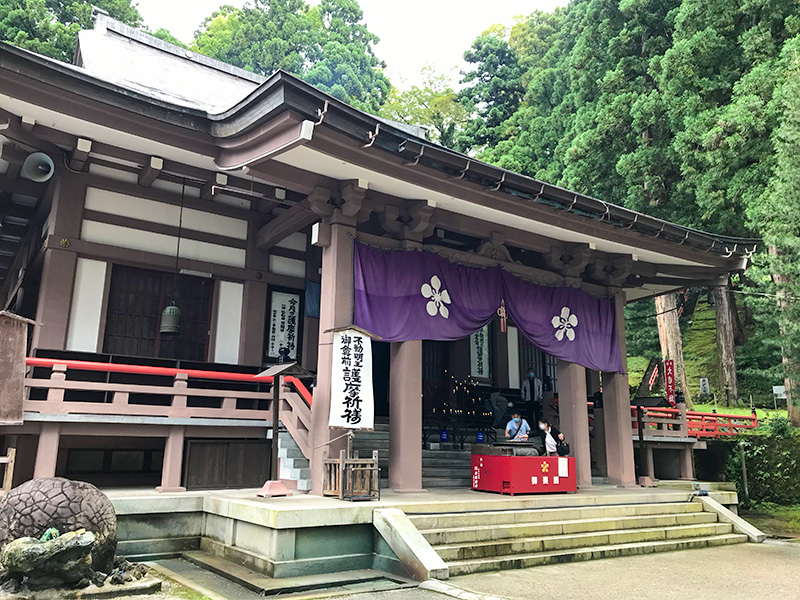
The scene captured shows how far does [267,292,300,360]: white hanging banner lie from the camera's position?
40.4 ft

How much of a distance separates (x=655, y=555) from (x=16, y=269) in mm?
15161

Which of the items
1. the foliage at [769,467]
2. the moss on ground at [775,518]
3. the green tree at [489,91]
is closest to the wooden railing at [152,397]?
the moss on ground at [775,518]

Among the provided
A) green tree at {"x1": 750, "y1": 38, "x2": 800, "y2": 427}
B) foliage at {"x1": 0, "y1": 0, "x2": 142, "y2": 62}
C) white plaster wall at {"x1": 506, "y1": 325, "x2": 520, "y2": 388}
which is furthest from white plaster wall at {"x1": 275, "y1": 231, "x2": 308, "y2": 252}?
foliage at {"x1": 0, "y1": 0, "x2": 142, "y2": 62}

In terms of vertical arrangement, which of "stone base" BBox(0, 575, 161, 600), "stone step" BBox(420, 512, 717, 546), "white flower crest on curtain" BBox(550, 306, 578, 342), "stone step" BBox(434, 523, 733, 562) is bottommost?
"stone base" BBox(0, 575, 161, 600)

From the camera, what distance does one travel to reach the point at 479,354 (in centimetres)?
1606

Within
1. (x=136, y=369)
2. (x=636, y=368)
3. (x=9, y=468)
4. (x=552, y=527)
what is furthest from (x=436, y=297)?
(x=636, y=368)

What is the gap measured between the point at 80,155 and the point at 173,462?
16.5 ft

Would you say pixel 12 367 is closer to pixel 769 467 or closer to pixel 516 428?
pixel 516 428

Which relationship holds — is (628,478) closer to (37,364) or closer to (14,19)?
(37,364)

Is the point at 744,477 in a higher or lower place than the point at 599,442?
lower

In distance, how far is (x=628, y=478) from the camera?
13.0 metres

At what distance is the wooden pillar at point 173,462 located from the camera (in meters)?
9.09

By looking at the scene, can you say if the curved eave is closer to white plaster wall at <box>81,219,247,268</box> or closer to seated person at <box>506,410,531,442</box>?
white plaster wall at <box>81,219,247,268</box>

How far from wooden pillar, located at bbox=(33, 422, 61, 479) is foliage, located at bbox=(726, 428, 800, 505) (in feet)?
56.9
